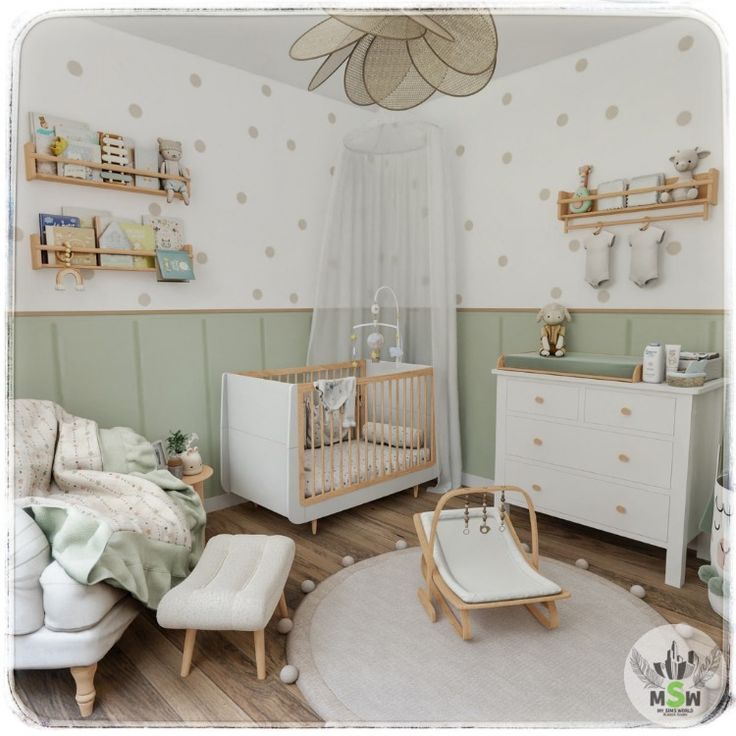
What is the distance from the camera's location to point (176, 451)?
2730mm

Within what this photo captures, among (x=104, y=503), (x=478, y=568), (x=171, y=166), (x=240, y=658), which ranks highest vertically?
(x=171, y=166)

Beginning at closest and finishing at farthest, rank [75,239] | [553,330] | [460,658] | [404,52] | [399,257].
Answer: [404,52]
[460,658]
[75,239]
[553,330]
[399,257]

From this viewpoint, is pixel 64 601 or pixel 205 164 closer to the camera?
pixel 64 601

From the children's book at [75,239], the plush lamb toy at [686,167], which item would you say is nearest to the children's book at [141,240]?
the children's book at [75,239]

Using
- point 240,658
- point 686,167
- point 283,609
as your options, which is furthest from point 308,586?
point 686,167

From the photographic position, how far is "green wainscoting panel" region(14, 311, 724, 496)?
2.45 meters

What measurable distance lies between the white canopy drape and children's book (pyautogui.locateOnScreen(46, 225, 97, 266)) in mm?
1287

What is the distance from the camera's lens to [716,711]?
122 cm

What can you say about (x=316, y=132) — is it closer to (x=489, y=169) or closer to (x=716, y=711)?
(x=489, y=169)

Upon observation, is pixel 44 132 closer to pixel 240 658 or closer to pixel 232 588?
pixel 232 588

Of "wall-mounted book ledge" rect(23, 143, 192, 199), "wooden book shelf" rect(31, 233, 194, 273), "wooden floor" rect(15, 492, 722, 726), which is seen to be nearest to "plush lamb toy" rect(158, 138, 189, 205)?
"wall-mounted book ledge" rect(23, 143, 192, 199)

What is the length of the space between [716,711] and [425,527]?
1.08 meters

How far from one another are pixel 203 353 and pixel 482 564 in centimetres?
185

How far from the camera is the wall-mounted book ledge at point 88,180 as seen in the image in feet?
7.48
